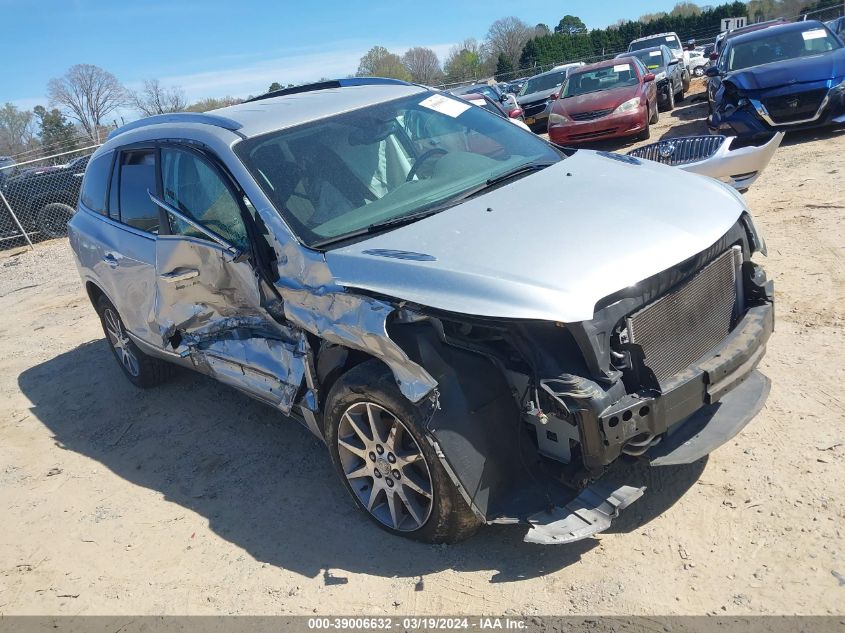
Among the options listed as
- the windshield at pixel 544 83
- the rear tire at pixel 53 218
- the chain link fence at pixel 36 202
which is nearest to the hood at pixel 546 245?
the chain link fence at pixel 36 202

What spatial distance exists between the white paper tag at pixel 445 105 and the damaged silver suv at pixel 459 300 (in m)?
0.07

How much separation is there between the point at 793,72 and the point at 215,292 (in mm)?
8963

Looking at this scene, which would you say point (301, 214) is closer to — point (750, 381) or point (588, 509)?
point (588, 509)

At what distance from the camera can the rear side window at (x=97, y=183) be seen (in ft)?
17.2

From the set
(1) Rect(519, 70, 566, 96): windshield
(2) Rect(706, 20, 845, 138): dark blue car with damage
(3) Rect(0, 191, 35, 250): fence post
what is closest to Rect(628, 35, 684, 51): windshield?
(1) Rect(519, 70, 566, 96): windshield

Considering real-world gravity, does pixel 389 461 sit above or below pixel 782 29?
below

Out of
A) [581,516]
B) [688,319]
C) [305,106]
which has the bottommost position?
[581,516]

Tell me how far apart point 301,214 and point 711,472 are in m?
2.44

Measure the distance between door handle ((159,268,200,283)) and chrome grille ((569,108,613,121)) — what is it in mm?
9994

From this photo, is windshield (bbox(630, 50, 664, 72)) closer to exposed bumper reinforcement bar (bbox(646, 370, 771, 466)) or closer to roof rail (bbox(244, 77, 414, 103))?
roof rail (bbox(244, 77, 414, 103))

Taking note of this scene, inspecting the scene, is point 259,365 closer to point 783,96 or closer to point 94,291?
point 94,291

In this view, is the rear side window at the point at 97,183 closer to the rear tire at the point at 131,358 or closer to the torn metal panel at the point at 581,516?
A: the rear tire at the point at 131,358

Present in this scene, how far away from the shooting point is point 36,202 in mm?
14836

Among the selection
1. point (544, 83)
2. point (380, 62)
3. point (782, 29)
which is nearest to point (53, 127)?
point (380, 62)
